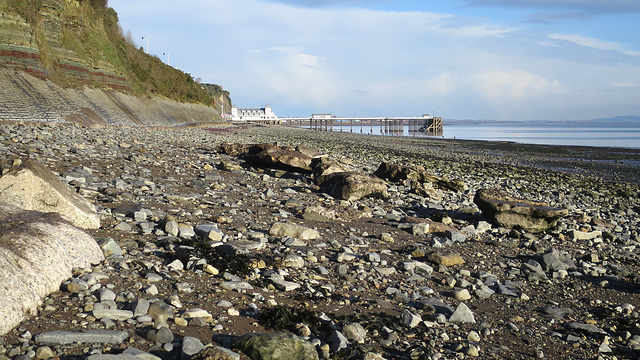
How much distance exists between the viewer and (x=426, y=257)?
6.96m

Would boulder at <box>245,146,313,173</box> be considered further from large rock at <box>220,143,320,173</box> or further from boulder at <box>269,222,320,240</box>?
boulder at <box>269,222,320,240</box>

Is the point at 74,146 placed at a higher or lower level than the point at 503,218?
higher

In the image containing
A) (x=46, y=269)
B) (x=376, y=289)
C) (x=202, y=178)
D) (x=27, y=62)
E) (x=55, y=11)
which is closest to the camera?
(x=46, y=269)

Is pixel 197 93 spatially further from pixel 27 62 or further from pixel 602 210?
pixel 602 210

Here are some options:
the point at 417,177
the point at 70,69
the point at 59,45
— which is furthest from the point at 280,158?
the point at 59,45

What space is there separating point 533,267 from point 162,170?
8934 millimetres

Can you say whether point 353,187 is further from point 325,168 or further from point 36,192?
point 36,192

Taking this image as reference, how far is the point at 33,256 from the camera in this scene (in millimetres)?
3949

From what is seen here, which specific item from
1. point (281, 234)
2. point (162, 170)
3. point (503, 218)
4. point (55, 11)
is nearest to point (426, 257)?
point (281, 234)

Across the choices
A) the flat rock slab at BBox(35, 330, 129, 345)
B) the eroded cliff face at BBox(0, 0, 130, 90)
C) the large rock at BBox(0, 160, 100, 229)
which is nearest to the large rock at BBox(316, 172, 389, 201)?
the large rock at BBox(0, 160, 100, 229)

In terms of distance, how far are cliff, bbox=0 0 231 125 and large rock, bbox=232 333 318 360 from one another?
1979cm

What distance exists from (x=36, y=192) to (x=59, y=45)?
30.2 m

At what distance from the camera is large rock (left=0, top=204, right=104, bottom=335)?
3521 mm

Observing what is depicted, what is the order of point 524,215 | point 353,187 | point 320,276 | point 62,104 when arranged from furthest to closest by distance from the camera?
1. point 62,104
2. point 353,187
3. point 524,215
4. point 320,276
